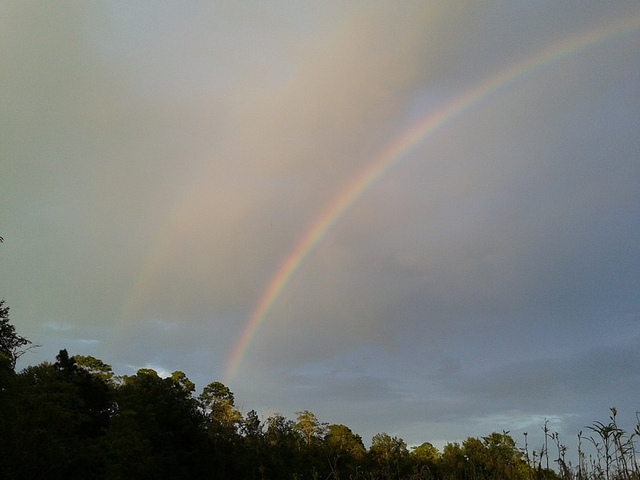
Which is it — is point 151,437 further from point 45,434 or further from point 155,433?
point 45,434

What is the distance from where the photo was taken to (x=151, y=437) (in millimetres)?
58344

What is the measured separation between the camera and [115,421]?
5328cm

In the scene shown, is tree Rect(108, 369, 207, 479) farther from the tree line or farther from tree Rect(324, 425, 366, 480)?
tree Rect(324, 425, 366, 480)

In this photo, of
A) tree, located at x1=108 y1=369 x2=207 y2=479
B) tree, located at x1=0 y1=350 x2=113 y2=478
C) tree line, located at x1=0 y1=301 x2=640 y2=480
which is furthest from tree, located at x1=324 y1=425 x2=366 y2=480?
tree, located at x1=0 y1=350 x2=113 y2=478

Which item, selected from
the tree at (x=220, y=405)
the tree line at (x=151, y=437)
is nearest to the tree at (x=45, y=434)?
the tree line at (x=151, y=437)

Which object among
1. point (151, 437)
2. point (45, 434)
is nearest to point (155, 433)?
point (151, 437)

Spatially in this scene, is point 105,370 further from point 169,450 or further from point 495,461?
point 495,461

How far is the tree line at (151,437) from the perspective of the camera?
30.6 m

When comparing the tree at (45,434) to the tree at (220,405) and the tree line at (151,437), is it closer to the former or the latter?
the tree line at (151,437)

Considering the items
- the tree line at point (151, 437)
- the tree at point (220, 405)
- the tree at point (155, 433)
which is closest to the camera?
the tree line at point (151, 437)

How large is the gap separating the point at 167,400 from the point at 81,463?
2289 centimetres

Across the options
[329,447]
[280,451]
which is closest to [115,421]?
[280,451]

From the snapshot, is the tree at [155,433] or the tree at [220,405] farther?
the tree at [220,405]

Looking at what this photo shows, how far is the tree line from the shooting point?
30.6 m
